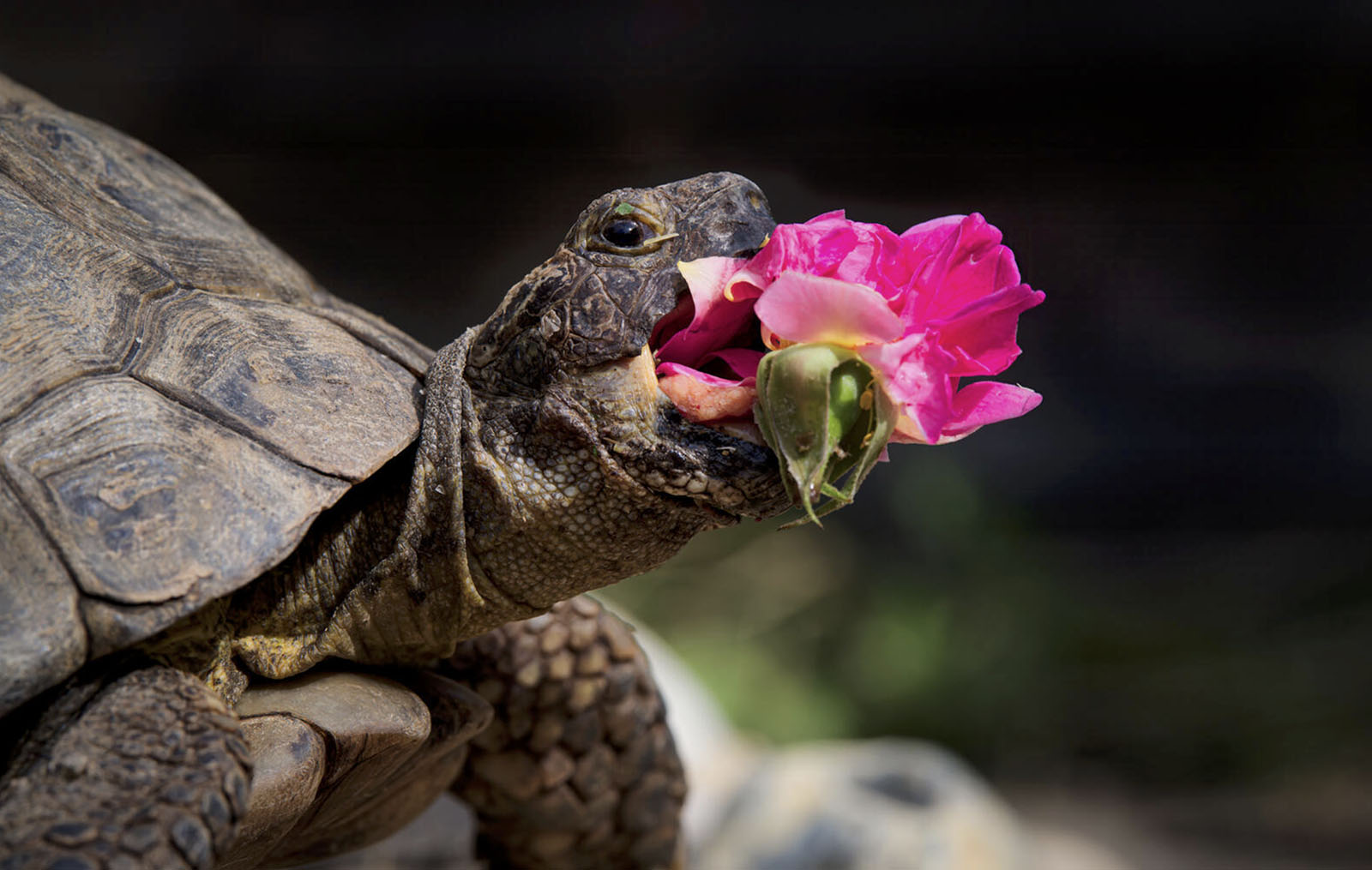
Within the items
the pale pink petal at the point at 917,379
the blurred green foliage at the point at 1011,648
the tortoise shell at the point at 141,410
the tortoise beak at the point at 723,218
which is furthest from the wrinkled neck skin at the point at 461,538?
the blurred green foliage at the point at 1011,648

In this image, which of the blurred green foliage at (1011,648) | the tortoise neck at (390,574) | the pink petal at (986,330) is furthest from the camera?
the blurred green foliage at (1011,648)

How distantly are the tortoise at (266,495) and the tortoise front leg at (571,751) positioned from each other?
0.32 meters

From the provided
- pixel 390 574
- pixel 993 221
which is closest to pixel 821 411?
pixel 390 574

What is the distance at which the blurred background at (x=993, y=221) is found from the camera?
16.9 feet

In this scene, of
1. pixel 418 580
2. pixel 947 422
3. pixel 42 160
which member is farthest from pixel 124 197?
pixel 947 422

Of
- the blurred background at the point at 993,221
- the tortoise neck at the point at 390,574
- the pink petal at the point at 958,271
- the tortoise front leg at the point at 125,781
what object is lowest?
the tortoise front leg at the point at 125,781

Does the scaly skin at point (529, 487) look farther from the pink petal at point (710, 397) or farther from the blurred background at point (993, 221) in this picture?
the blurred background at point (993, 221)

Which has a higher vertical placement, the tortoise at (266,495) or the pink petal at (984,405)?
the pink petal at (984,405)

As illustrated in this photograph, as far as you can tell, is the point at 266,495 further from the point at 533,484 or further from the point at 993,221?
the point at 993,221

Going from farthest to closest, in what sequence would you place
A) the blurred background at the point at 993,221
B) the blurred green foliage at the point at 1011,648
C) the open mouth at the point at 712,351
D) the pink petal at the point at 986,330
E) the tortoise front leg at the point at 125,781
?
the blurred green foliage at the point at 1011,648, the blurred background at the point at 993,221, the open mouth at the point at 712,351, the pink petal at the point at 986,330, the tortoise front leg at the point at 125,781

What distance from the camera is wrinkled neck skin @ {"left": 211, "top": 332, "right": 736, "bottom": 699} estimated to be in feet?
4.86

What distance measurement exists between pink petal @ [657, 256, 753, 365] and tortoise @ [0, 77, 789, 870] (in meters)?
0.05

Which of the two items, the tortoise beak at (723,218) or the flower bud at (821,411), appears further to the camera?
the tortoise beak at (723,218)

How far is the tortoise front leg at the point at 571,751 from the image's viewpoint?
85.0 inches
